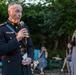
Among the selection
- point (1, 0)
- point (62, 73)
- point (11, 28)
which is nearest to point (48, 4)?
point (1, 0)

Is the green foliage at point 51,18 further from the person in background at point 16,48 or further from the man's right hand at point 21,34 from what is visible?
the man's right hand at point 21,34

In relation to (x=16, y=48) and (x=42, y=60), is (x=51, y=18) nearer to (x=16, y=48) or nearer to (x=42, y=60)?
(x=42, y=60)

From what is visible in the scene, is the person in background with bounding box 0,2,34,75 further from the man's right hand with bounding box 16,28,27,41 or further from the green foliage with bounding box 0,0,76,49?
the green foliage with bounding box 0,0,76,49

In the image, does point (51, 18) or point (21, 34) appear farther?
point (51, 18)

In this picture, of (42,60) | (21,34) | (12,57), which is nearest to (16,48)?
(12,57)

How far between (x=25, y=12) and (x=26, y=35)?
1407 centimetres

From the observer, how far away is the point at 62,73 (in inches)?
595

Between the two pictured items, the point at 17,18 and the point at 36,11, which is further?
the point at 36,11

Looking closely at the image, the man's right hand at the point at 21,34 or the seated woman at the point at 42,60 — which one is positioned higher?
the man's right hand at the point at 21,34

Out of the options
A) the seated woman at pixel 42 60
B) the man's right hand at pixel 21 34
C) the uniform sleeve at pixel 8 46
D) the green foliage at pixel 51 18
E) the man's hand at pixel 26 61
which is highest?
the man's right hand at pixel 21 34

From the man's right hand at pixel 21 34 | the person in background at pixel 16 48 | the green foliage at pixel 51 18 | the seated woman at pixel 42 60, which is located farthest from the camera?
the green foliage at pixel 51 18

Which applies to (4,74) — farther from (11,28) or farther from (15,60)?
(11,28)

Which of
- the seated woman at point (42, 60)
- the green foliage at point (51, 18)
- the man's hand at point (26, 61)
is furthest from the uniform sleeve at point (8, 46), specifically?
the green foliage at point (51, 18)

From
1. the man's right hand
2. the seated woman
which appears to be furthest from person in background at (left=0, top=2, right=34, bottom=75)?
the seated woman
